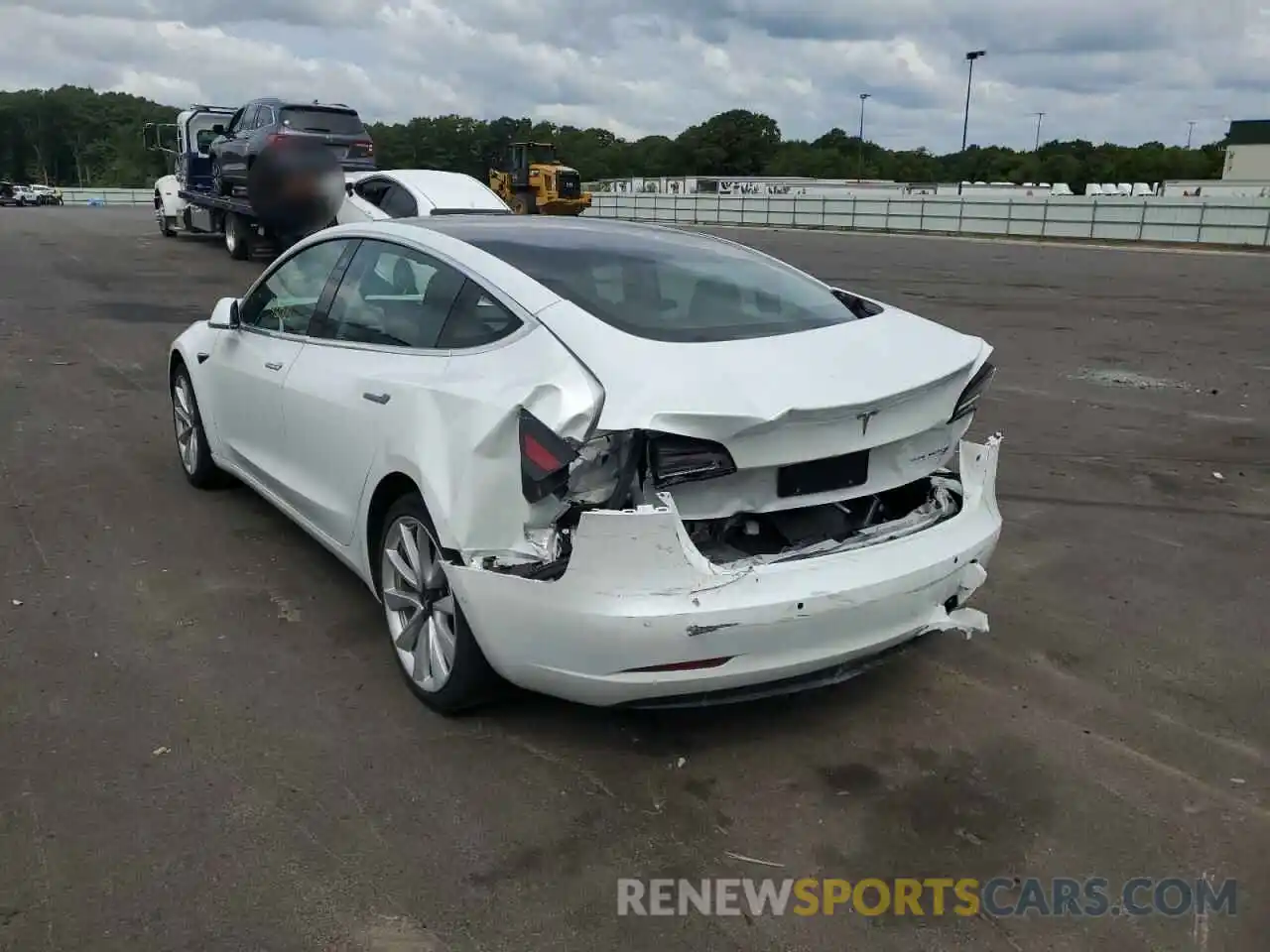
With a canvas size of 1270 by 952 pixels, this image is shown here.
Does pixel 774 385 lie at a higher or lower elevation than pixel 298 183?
lower

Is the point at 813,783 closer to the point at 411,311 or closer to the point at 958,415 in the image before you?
the point at 958,415

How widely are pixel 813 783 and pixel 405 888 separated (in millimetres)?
→ 1250

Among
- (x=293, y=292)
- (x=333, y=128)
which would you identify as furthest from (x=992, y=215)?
(x=293, y=292)

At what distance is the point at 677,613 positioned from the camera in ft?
9.70

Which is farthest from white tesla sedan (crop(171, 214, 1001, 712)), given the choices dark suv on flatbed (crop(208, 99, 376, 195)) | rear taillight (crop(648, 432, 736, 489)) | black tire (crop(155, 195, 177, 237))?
black tire (crop(155, 195, 177, 237))

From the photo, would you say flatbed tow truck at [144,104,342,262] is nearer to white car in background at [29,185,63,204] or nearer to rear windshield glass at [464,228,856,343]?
rear windshield glass at [464,228,856,343]

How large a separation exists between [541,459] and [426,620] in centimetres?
96

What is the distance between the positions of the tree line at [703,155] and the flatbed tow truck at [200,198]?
194 feet

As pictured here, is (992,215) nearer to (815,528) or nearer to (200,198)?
(200,198)

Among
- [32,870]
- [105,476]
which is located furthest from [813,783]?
[105,476]

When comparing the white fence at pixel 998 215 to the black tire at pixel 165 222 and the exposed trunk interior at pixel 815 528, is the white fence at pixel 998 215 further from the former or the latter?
the exposed trunk interior at pixel 815 528

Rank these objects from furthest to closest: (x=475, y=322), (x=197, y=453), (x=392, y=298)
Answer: (x=197, y=453), (x=392, y=298), (x=475, y=322)

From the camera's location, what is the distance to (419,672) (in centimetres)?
368

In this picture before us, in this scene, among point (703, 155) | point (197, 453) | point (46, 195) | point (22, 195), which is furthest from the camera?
point (703, 155)
